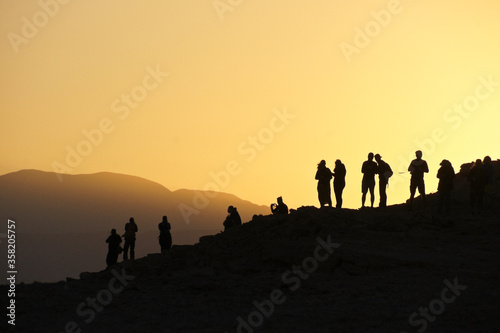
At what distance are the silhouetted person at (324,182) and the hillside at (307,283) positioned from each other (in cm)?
126

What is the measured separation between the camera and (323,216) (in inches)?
934

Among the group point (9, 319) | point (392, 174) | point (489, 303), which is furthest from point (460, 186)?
point (9, 319)

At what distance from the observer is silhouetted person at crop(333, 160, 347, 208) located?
1013 inches

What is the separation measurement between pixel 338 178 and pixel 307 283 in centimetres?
824

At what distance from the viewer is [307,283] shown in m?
18.1

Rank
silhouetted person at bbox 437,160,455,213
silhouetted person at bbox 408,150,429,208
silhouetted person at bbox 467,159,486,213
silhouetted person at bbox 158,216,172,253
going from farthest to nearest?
silhouetted person at bbox 158,216,172,253 < silhouetted person at bbox 467,159,486,213 < silhouetted person at bbox 437,160,455,213 < silhouetted person at bbox 408,150,429,208

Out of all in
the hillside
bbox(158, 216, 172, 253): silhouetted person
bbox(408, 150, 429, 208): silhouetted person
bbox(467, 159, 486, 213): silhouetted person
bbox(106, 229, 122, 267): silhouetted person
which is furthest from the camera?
bbox(158, 216, 172, 253): silhouetted person

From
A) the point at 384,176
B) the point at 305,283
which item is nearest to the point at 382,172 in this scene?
the point at 384,176

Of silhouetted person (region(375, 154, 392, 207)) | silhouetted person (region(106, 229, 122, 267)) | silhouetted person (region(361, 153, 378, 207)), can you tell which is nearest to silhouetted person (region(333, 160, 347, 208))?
silhouetted person (region(361, 153, 378, 207))

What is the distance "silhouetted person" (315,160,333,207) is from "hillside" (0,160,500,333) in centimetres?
126

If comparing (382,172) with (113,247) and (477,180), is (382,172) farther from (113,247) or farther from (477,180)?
(113,247)

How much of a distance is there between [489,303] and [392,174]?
11599mm

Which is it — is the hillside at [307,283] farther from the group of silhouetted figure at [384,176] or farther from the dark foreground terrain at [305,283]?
the group of silhouetted figure at [384,176]

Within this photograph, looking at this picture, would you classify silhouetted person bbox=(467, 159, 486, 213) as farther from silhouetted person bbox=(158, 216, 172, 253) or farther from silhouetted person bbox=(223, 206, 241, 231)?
silhouetted person bbox=(158, 216, 172, 253)
